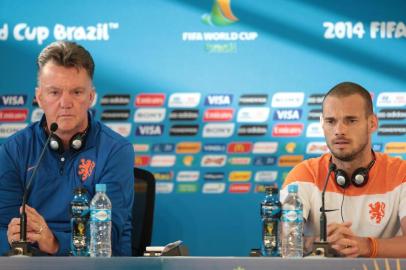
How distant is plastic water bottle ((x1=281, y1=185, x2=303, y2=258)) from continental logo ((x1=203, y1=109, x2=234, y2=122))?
7.29ft

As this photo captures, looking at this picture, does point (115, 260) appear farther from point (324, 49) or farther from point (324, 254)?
point (324, 49)

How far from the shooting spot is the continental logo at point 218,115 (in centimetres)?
591

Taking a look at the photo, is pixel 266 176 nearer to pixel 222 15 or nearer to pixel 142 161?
pixel 142 161

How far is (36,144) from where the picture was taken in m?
4.08

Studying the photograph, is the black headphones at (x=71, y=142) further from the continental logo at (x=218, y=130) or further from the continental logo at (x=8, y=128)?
the continental logo at (x=8, y=128)

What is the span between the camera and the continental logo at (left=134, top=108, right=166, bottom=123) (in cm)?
596

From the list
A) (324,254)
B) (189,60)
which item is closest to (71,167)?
(324,254)

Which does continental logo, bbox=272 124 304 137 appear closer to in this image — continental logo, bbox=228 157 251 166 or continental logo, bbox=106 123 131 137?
continental logo, bbox=228 157 251 166

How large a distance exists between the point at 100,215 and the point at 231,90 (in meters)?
2.54

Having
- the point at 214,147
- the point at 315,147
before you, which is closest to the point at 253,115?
the point at 214,147

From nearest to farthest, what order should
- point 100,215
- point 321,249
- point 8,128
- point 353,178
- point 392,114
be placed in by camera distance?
point 321,249 < point 100,215 < point 353,178 < point 392,114 < point 8,128

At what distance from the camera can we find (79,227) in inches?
143

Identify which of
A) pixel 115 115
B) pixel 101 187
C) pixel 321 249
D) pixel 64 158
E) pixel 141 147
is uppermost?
pixel 115 115

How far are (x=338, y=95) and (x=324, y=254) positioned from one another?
1114mm
